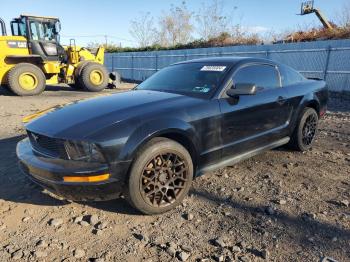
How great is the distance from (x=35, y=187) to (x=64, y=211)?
0.75m

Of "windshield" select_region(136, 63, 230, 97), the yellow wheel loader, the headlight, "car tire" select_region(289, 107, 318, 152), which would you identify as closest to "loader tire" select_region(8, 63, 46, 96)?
the yellow wheel loader

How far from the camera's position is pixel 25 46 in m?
13.4

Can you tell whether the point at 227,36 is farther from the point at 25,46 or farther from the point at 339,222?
the point at 339,222

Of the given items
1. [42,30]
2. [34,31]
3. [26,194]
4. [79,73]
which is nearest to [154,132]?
[26,194]

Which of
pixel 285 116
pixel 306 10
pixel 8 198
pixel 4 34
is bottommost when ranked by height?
pixel 8 198

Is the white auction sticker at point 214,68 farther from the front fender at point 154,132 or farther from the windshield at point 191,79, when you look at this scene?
the front fender at point 154,132

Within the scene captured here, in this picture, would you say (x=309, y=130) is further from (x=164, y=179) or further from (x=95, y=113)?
(x=95, y=113)

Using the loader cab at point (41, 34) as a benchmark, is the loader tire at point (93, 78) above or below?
below

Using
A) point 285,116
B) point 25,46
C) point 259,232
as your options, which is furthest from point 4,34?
point 259,232

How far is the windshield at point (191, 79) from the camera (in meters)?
3.93

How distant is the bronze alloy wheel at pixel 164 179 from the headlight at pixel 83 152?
1.51 feet

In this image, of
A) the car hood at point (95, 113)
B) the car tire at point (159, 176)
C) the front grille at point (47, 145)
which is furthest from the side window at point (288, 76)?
the front grille at point (47, 145)

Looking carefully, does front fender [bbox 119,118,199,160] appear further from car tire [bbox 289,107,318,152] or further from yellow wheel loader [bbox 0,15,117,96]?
yellow wheel loader [bbox 0,15,117,96]

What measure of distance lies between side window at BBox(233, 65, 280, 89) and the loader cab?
11.3 meters
